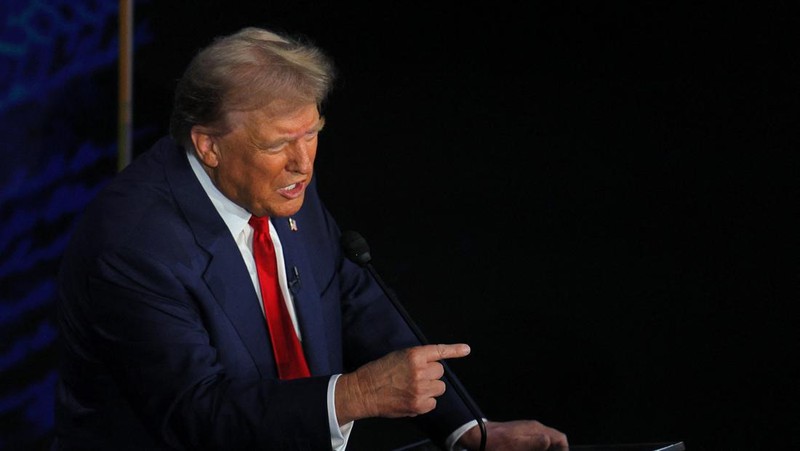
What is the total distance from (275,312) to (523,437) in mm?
507

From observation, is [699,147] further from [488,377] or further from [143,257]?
[143,257]

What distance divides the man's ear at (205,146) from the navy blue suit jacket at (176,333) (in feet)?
0.16

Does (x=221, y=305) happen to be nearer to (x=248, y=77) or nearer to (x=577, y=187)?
(x=248, y=77)

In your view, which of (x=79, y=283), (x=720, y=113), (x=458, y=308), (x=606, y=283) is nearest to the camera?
(x=79, y=283)

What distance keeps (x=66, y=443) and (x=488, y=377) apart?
1.36 meters

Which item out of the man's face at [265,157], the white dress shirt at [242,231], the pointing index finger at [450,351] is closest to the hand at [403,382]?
the pointing index finger at [450,351]

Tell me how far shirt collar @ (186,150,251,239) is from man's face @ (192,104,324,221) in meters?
0.01

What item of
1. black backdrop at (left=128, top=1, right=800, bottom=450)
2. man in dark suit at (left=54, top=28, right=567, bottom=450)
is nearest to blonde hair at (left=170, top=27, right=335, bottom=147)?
man in dark suit at (left=54, top=28, right=567, bottom=450)

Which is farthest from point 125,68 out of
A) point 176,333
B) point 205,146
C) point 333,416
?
point 333,416

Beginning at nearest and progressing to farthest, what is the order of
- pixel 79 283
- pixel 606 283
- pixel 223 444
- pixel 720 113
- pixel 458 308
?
pixel 223 444, pixel 79 283, pixel 720 113, pixel 606 283, pixel 458 308

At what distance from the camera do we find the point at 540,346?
3.17 m

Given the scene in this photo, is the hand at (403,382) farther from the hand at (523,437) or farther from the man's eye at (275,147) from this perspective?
the man's eye at (275,147)

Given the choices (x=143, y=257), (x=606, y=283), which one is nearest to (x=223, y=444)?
(x=143, y=257)

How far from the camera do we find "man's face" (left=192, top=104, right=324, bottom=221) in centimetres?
206
